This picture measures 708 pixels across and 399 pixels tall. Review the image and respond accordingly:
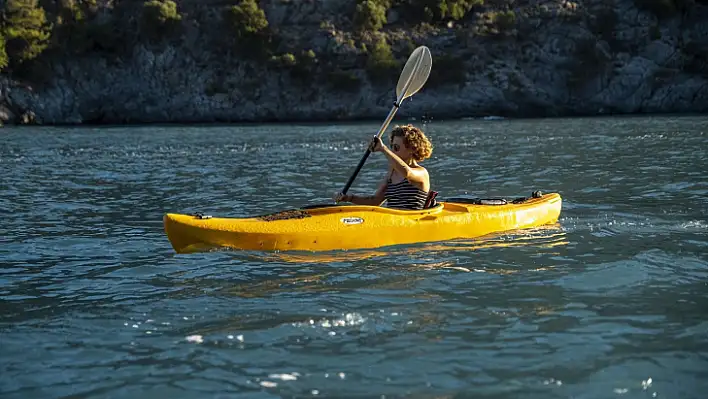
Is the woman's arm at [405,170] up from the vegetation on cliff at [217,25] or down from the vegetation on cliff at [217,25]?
down

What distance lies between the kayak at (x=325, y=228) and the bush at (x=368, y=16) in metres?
48.3

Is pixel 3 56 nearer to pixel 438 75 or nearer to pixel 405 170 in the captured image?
pixel 438 75

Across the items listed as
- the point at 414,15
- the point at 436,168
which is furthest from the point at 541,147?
the point at 414,15

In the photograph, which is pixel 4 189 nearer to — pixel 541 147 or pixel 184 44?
pixel 541 147

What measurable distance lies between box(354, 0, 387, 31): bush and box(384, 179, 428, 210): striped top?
48395 mm

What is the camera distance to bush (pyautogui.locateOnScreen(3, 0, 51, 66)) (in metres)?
56.2

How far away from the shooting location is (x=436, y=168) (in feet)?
61.4

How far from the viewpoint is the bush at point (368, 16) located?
55.8 meters

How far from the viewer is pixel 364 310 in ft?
19.6

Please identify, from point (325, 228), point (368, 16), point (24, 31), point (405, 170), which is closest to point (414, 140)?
point (405, 170)

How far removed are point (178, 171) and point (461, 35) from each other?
38.8 metres

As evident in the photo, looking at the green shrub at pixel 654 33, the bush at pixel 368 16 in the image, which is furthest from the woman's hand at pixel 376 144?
the green shrub at pixel 654 33

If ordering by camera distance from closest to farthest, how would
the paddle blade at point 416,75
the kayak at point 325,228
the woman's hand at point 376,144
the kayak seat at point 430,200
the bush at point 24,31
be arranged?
the kayak at point 325,228, the woman's hand at point 376,144, the kayak seat at point 430,200, the paddle blade at point 416,75, the bush at point 24,31

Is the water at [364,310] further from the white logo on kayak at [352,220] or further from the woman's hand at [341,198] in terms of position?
the woman's hand at [341,198]
